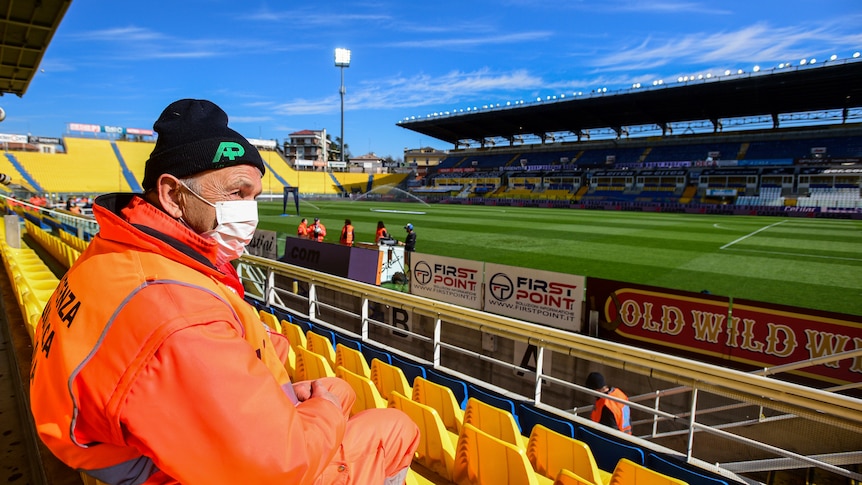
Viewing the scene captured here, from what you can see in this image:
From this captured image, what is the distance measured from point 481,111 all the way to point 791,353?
51933 millimetres

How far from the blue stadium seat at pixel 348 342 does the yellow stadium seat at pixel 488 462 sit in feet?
9.29

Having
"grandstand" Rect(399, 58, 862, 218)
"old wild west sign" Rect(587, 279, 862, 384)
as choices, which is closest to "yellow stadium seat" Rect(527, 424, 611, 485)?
"old wild west sign" Rect(587, 279, 862, 384)

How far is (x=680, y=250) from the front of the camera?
17438 millimetres

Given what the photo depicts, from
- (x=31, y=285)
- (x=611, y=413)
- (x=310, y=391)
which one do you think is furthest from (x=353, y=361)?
(x=31, y=285)

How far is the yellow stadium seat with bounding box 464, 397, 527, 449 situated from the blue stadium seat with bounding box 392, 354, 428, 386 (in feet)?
5.20

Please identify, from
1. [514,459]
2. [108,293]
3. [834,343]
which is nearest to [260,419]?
[108,293]

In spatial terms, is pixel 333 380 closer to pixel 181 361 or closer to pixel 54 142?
pixel 181 361

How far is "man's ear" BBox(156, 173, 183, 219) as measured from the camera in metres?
1.15

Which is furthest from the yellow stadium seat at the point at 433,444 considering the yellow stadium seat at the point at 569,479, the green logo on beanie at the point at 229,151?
the green logo on beanie at the point at 229,151

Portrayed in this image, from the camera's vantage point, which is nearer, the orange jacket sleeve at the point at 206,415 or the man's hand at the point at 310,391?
the orange jacket sleeve at the point at 206,415

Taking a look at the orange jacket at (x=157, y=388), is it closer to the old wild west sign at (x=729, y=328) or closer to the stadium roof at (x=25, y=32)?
the old wild west sign at (x=729, y=328)

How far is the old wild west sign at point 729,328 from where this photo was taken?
4.79 metres

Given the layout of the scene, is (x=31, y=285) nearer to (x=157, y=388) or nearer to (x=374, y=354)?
(x=374, y=354)

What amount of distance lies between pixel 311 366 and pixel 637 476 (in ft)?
8.02
